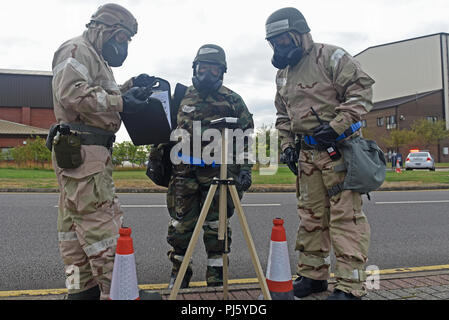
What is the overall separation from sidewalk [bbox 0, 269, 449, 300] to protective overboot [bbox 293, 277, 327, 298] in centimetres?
4

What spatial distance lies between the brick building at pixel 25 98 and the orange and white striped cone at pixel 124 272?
41.0 meters

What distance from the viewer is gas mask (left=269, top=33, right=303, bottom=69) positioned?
292cm

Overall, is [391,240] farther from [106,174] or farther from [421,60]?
[421,60]

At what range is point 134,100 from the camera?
2.43m

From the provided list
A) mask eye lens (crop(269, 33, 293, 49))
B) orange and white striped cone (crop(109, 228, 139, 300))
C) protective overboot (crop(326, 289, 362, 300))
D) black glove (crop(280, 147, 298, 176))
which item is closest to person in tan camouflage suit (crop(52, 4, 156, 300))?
orange and white striped cone (crop(109, 228, 139, 300))

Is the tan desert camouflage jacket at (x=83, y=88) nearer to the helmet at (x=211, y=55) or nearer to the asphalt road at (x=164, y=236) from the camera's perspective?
the helmet at (x=211, y=55)

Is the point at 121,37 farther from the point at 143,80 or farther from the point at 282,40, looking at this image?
the point at 282,40

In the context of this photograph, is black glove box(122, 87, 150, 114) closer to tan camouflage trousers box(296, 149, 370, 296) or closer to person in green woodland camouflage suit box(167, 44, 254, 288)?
person in green woodland camouflage suit box(167, 44, 254, 288)

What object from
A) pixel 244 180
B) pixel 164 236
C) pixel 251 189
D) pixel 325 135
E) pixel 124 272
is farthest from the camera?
pixel 251 189

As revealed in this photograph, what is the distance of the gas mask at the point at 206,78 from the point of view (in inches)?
129

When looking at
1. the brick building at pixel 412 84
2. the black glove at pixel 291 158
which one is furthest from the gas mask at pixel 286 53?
the brick building at pixel 412 84

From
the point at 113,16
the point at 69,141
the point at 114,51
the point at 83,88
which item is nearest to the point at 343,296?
the point at 69,141

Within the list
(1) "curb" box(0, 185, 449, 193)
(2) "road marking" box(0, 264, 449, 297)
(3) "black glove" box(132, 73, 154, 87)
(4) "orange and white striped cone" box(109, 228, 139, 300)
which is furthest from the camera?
(1) "curb" box(0, 185, 449, 193)

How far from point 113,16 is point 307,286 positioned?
2.58 m
